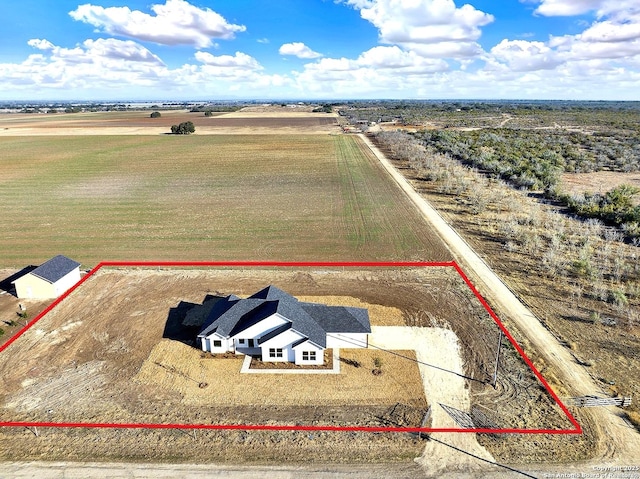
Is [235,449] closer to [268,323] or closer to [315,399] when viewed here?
[315,399]

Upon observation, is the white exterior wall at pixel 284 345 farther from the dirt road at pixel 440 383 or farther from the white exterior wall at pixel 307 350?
the dirt road at pixel 440 383

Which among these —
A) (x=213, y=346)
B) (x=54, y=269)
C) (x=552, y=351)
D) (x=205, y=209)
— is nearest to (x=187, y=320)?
(x=213, y=346)

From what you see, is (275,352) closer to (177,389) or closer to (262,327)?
(262,327)

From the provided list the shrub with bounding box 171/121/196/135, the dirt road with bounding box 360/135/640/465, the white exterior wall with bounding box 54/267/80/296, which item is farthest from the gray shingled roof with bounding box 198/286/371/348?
the shrub with bounding box 171/121/196/135

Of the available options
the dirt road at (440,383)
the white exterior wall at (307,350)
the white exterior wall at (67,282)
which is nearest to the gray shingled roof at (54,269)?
the white exterior wall at (67,282)

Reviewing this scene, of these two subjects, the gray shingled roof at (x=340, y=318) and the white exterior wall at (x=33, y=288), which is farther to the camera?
the white exterior wall at (x=33, y=288)

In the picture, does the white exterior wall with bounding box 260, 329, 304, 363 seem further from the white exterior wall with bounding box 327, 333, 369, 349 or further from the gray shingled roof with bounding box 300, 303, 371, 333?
the white exterior wall with bounding box 327, 333, 369, 349

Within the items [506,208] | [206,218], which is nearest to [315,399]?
[206,218]
